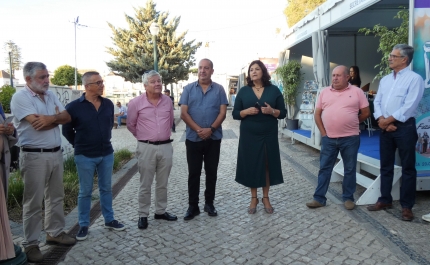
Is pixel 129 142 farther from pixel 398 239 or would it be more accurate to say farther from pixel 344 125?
pixel 398 239

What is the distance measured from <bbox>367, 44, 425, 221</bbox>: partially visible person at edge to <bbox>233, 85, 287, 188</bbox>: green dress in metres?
1.27

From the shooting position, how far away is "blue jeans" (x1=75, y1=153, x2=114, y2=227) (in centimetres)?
414

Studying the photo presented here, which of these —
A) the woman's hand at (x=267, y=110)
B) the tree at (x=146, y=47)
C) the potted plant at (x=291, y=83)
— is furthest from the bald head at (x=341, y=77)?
the tree at (x=146, y=47)

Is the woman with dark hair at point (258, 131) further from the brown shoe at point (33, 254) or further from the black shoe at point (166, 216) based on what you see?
the brown shoe at point (33, 254)

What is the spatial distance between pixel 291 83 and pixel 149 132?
306 inches

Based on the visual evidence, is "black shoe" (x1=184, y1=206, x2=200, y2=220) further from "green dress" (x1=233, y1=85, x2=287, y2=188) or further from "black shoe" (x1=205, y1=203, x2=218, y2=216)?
"green dress" (x1=233, y1=85, x2=287, y2=188)

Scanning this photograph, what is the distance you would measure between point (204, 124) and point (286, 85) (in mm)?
7287

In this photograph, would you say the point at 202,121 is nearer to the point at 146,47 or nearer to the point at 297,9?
the point at 146,47

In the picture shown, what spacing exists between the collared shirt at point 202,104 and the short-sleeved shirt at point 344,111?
55.6 inches

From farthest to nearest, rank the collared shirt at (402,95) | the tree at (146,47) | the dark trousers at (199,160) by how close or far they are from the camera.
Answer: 1. the tree at (146,47)
2. the dark trousers at (199,160)
3. the collared shirt at (402,95)

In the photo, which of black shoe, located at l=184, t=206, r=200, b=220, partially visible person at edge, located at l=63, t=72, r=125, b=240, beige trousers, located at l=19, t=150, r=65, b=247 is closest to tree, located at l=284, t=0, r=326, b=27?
black shoe, located at l=184, t=206, r=200, b=220

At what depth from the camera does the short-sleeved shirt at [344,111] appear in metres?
4.82

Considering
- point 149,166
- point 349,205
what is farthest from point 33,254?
point 349,205

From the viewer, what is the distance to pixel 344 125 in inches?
190
